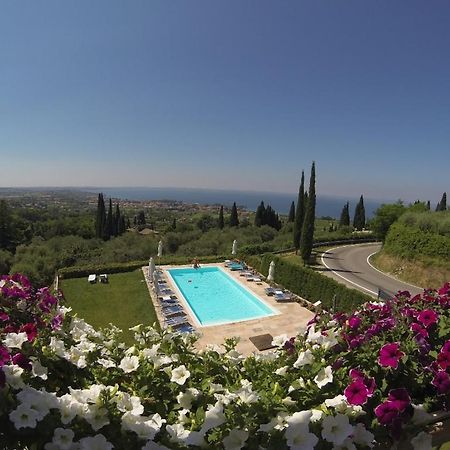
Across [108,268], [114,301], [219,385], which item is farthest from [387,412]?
[108,268]

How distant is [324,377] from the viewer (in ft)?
6.77

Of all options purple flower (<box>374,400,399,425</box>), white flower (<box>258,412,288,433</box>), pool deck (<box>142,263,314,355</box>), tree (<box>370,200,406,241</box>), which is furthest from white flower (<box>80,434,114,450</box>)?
tree (<box>370,200,406,241</box>)

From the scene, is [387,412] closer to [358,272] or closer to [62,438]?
[62,438]

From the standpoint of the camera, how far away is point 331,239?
114 feet

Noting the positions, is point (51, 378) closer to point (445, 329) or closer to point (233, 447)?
point (233, 447)

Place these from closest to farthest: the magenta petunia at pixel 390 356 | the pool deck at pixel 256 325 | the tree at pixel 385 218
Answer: the magenta petunia at pixel 390 356
the pool deck at pixel 256 325
the tree at pixel 385 218

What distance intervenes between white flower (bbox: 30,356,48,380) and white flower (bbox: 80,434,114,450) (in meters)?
0.56

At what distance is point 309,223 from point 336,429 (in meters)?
23.7

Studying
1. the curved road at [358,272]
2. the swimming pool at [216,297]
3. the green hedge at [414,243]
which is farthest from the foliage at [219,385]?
the green hedge at [414,243]

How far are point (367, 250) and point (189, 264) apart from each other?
1831 centimetres

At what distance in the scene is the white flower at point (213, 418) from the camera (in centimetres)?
169

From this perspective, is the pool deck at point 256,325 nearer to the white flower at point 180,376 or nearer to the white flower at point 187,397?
the white flower at point 180,376

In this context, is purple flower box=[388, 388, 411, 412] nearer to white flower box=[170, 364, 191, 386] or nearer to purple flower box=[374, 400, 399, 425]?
purple flower box=[374, 400, 399, 425]

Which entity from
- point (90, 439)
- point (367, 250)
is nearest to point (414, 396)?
point (90, 439)
